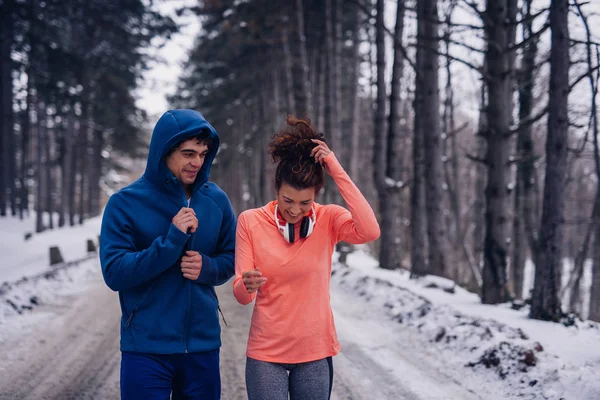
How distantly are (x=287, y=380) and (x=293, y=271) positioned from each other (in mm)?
582

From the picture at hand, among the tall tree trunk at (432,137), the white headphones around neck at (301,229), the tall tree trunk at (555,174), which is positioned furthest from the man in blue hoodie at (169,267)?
the tall tree trunk at (432,137)

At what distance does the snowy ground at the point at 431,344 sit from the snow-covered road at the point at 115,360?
2cm

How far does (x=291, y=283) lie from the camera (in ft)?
9.36

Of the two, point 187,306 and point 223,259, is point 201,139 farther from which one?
point 187,306

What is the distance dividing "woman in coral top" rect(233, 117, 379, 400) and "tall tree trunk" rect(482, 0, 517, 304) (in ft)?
20.8

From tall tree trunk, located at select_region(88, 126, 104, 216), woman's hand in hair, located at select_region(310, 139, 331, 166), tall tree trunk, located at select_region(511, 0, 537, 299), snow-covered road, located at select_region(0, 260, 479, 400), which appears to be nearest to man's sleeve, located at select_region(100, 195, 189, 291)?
woman's hand in hair, located at select_region(310, 139, 331, 166)

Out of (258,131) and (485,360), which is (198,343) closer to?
(485,360)

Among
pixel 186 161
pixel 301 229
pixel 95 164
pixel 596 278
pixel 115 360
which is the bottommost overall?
pixel 596 278

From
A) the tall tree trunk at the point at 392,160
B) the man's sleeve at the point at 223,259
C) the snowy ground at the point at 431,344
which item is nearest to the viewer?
the man's sleeve at the point at 223,259

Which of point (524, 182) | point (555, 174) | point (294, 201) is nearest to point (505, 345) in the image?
point (555, 174)

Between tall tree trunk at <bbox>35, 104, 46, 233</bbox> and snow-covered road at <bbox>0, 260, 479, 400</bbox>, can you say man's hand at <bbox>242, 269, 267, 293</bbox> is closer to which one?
snow-covered road at <bbox>0, 260, 479, 400</bbox>

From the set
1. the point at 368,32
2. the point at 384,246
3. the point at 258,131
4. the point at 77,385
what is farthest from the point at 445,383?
the point at 258,131

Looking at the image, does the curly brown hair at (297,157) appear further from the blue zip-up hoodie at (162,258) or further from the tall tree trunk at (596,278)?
the tall tree trunk at (596,278)

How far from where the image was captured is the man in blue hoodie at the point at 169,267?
2.65 metres
